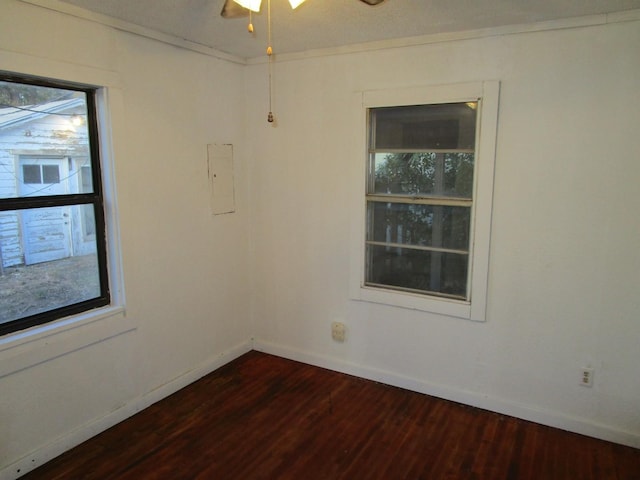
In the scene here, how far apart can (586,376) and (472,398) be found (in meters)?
0.72

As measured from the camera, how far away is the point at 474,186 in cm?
286

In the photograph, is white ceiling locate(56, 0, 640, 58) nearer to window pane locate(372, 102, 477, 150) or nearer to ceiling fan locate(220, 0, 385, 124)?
ceiling fan locate(220, 0, 385, 124)

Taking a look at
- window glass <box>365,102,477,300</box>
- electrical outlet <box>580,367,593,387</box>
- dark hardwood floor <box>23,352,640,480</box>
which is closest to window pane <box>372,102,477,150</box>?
window glass <box>365,102,477,300</box>

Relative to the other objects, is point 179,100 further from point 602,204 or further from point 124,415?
point 602,204

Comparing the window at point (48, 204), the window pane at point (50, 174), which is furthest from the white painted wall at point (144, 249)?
the window pane at point (50, 174)

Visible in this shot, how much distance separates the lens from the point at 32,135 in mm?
2371

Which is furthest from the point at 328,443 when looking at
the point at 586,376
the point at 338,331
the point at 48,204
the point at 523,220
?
the point at 48,204

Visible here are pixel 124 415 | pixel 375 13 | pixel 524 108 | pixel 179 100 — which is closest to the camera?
pixel 375 13

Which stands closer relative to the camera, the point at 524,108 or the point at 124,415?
the point at 524,108

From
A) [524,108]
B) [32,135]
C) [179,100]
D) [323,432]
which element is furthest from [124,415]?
[524,108]

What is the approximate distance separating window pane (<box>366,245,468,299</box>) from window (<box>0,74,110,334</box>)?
187cm

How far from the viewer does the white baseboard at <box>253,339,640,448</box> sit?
8.71 ft

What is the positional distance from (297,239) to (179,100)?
4.44 ft

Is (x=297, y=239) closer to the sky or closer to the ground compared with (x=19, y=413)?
closer to the sky
